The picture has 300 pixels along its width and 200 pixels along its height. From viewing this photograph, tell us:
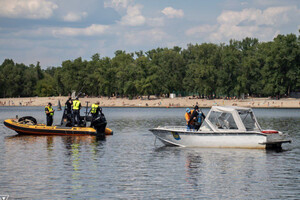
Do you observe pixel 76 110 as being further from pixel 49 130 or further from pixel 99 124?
pixel 49 130

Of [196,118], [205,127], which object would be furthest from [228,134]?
[196,118]

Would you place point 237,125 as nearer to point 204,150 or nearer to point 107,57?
point 204,150

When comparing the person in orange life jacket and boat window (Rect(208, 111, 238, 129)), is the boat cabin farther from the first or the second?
the person in orange life jacket

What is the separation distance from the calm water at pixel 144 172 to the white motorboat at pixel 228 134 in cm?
49

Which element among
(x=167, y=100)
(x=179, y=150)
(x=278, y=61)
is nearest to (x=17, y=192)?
(x=179, y=150)

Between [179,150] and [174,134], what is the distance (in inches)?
52.8

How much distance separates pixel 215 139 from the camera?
3133 centimetres

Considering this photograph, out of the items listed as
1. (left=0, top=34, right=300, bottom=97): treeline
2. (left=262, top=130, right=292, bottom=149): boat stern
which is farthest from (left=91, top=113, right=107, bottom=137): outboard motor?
(left=0, top=34, right=300, bottom=97): treeline

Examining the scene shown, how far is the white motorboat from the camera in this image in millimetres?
30578

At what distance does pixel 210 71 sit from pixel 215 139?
10503cm

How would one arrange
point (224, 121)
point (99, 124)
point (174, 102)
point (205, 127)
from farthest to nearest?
1. point (174, 102)
2. point (99, 124)
3. point (224, 121)
4. point (205, 127)

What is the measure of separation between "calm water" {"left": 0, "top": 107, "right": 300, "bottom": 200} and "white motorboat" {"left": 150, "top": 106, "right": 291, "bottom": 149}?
1.62 feet

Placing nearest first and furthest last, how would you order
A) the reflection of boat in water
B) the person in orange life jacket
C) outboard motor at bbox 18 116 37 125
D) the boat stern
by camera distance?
the boat stern < the person in orange life jacket < the reflection of boat in water < outboard motor at bbox 18 116 37 125

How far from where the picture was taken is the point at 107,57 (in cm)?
17050
